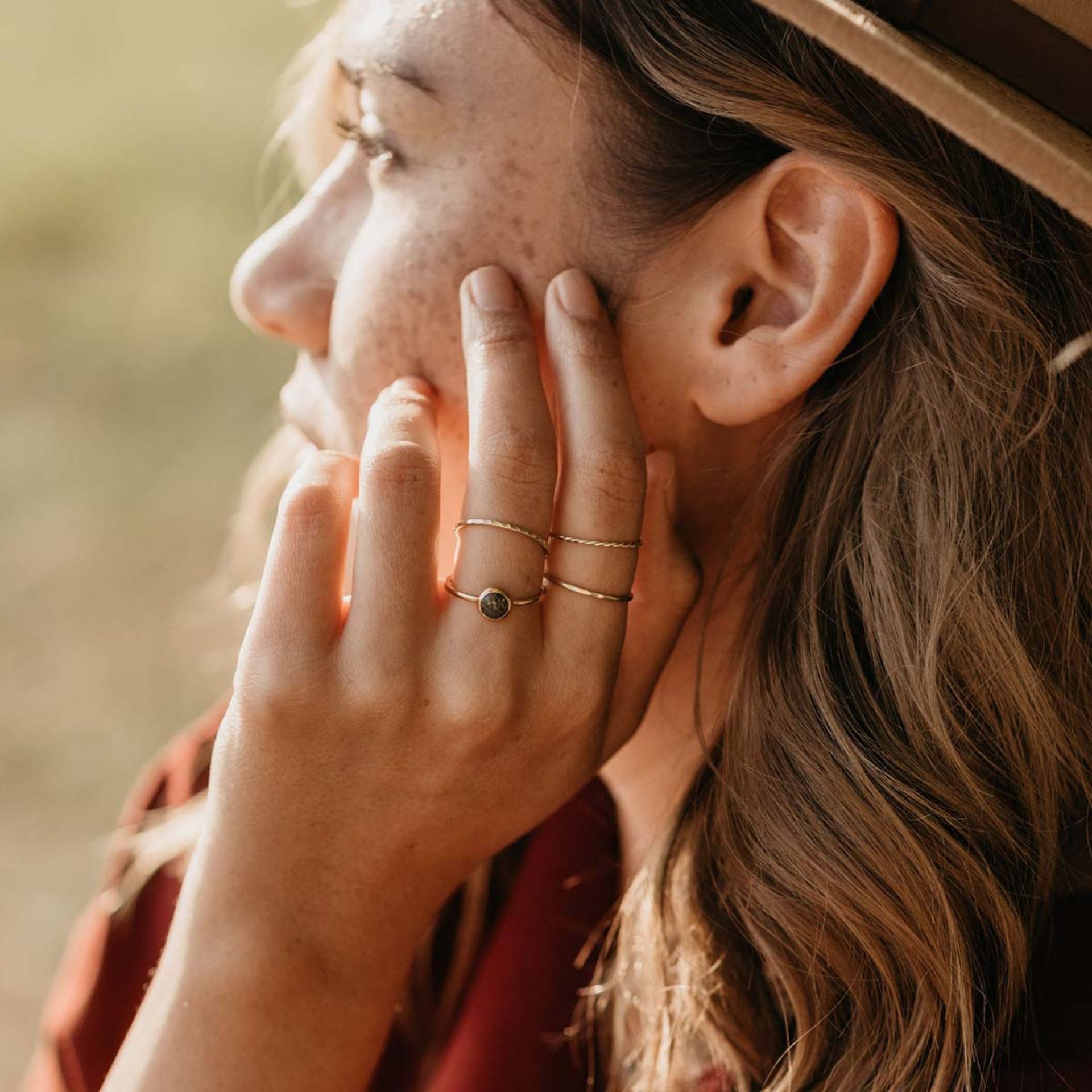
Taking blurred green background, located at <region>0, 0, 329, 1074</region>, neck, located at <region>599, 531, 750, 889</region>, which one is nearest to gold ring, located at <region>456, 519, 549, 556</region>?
neck, located at <region>599, 531, 750, 889</region>

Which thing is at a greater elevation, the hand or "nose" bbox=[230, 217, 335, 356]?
"nose" bbox=[230, 217, 335, 356]

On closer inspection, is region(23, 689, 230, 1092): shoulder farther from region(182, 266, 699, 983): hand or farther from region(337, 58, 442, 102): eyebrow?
region(337, 58, 442, 102): eyebrow

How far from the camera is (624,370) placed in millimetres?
1156

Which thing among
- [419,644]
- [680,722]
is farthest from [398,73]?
[680,722]

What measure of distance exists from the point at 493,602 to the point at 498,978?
Answer: 65 centimetres

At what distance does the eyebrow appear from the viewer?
1114 mm

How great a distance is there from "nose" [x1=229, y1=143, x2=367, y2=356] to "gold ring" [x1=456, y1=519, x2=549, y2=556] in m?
0.32

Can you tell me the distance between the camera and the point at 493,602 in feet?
3.49

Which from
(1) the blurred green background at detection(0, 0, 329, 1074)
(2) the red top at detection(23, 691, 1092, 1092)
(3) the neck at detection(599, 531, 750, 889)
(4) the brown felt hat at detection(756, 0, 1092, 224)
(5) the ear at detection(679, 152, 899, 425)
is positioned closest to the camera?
(4) the brown felt hat at detection(756, 0, 1092, 224)

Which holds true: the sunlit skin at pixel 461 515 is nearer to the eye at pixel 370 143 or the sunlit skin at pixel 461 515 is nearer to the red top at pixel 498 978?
the eye at pixel 370 143

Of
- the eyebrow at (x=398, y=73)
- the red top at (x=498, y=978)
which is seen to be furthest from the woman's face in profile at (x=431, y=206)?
the red top at (x=498, y=978)

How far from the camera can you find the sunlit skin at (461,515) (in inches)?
42.4

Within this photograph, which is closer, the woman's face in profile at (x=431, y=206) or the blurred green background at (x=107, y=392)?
the woman's face in profile at (x=431, y=206)

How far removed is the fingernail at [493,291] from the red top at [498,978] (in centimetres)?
76
